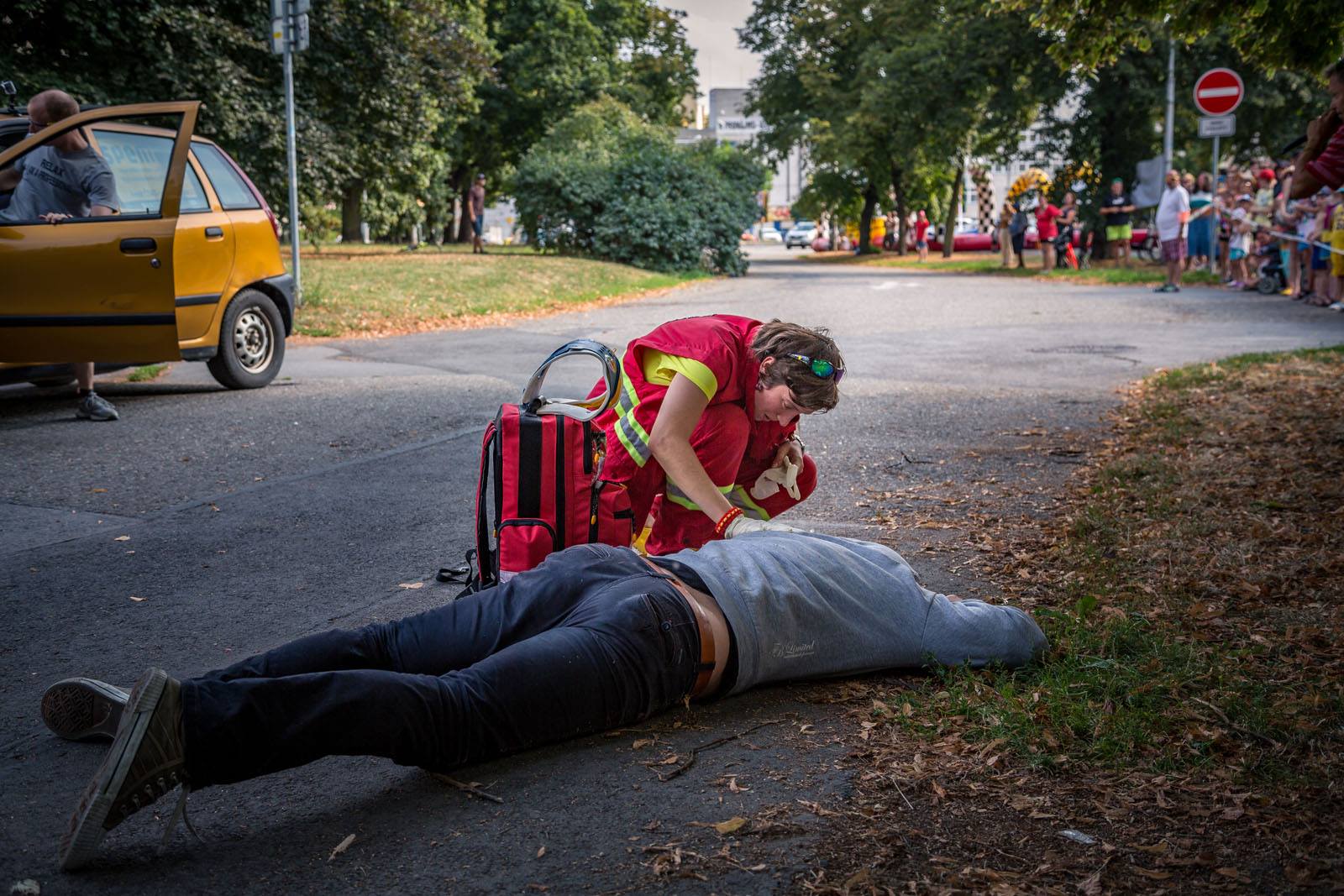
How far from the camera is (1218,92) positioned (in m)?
20.8

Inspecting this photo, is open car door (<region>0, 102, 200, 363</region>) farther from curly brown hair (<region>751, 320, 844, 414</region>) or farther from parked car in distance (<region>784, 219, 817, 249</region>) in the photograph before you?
parked car in distance (<region>784, 219, 817, 249</region>)

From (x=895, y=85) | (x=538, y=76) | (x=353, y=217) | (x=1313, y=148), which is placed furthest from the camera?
(x=538, y=76)

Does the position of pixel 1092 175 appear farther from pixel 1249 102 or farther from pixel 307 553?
pixel 307 553

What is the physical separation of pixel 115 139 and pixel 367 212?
2927 cm

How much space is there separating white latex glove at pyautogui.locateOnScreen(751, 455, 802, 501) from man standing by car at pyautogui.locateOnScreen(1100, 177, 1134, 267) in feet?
86.4

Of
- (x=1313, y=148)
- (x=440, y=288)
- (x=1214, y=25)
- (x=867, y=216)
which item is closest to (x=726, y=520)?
(x=1313, y=148)

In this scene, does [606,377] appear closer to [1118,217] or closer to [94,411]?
[94,411]

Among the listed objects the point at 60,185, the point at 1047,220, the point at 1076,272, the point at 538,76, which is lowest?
the point at 1076,272

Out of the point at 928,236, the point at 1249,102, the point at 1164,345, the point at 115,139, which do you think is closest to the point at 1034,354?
the point at 1164,345

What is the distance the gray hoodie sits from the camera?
10.8 feet

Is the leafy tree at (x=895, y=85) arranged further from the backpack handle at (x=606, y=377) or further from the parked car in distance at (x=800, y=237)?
the parked car in distance at (x=800, y=237)

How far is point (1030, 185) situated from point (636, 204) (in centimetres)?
1839

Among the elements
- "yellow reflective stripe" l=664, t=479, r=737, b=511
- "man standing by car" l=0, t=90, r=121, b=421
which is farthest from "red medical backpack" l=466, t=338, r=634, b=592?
"man standing by car" l=0, t=90, r=121, b=421

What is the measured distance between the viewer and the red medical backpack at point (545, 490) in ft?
12.5
